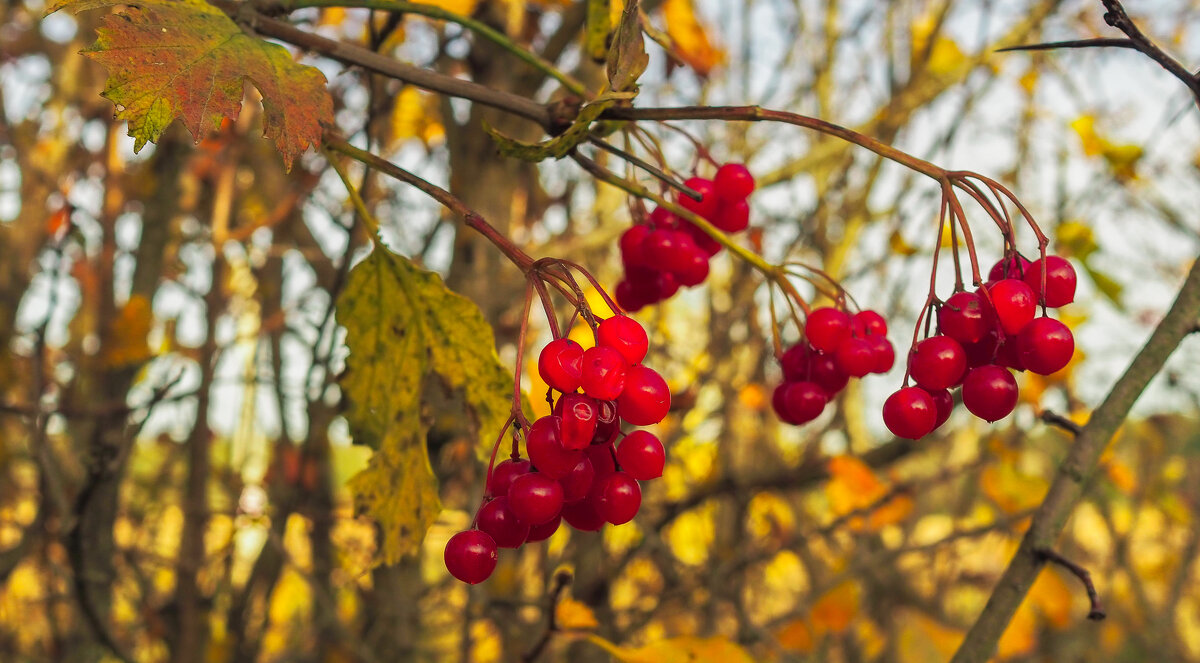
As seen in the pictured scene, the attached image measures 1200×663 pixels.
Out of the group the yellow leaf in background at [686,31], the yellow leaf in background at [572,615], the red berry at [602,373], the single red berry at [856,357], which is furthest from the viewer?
the yellow leaf in background at [686,31]

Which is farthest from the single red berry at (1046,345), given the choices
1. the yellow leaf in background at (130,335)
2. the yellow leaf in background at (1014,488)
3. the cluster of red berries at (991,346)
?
the yellow leaf in background at (1014,488)

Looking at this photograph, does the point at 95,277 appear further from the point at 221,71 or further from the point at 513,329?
the point at 221,71

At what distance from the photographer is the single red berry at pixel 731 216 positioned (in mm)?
890

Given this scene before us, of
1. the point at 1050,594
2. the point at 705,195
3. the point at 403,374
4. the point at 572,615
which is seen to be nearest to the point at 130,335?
the point at 572,615

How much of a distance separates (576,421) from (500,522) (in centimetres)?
11

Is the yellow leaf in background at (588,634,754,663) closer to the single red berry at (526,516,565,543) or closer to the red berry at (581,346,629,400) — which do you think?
the single red berry at (526,516,565,543)

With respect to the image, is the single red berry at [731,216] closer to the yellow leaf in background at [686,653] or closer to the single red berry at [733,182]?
the single red berry at [733,182]

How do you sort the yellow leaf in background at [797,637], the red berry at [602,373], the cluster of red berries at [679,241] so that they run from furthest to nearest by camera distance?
the yellow leaf in background at [797,637] < the cluster of red berries at [679,241] < the red berry at [602,373]

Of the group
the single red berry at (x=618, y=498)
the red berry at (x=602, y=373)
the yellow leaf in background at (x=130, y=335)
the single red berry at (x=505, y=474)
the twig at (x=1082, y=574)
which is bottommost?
the twig at (x=1082, y=574)

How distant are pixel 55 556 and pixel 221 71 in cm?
214

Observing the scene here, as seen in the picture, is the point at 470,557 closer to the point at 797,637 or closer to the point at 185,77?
the point at 185,77

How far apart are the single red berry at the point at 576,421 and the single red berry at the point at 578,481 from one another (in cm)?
4

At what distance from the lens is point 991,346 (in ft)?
2.06

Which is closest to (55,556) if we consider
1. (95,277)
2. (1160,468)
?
(95,277)
